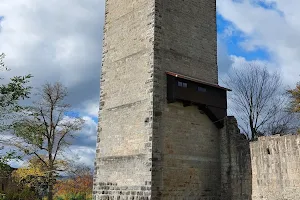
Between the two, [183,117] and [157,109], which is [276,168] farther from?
[157,109]

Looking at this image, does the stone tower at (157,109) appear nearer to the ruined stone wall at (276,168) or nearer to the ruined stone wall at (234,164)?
the ruined stone wall at (234,164)

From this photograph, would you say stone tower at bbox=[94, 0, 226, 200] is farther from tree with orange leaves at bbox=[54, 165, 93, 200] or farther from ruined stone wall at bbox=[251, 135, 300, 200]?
tree with orange leaves at bbox=[54, 165, 93, 200]

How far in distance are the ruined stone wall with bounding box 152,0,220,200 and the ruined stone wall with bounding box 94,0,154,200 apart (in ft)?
1.23

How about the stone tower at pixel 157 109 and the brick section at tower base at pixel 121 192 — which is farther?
the stone tower at pixel 157 109

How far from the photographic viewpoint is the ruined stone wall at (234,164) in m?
12.6

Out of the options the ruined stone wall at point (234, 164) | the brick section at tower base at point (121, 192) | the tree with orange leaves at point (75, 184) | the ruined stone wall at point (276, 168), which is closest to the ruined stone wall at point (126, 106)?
the brick section at tower base at point (121, 192)

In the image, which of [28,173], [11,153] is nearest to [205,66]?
[11,153]

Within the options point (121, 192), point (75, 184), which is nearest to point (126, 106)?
point (121, 192)

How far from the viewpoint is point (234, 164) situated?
42.9 feet

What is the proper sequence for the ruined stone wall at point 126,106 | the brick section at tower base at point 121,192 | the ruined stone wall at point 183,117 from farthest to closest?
1. the ruined stone wall at point 126,106
2. the ruined stone wall at point 183,117
3. the brick section at tower base at point 121,192

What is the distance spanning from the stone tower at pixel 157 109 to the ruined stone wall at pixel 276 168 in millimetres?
1803

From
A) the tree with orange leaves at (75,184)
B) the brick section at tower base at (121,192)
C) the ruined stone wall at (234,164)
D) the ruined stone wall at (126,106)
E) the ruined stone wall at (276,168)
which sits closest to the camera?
the ruined stone wall at (276,168)

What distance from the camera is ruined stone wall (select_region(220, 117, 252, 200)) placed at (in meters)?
12.6

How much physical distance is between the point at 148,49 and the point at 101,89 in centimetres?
301
